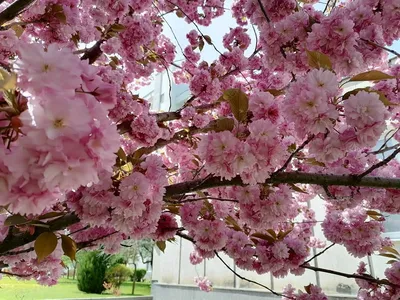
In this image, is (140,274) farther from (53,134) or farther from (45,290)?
(53,134)

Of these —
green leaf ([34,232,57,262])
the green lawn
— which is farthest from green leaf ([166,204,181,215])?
the green lawn

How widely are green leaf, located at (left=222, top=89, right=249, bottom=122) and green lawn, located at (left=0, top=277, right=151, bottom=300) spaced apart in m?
5.40

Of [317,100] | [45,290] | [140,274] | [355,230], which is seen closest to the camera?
[317,100]

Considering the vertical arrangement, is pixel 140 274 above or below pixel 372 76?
below

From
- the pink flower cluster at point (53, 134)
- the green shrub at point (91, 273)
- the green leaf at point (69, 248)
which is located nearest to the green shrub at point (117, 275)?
the green shrub at point (91, 273)

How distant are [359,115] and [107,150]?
56 cm

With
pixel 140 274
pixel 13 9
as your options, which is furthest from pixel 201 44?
pixel 140 274

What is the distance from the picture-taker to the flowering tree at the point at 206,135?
0.37m

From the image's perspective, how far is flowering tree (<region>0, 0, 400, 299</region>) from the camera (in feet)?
1.23

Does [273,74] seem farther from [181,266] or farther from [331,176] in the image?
[181,266]

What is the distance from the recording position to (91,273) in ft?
32.3

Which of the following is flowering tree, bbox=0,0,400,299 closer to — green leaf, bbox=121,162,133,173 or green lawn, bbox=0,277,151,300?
green leaf, bbox=121,162,133,173

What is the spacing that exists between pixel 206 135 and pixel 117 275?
11.2 m

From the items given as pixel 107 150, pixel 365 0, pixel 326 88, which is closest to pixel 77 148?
pixel 107 150
